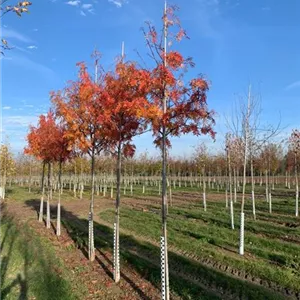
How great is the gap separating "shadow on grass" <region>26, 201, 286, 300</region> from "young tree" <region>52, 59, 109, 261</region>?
158 cm

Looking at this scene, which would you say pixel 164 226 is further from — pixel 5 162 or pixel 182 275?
pixel 5 162

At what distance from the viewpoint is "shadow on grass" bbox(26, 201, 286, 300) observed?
7.93m

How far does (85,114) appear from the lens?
11.3 metres

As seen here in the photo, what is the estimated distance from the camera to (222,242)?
40.9ft

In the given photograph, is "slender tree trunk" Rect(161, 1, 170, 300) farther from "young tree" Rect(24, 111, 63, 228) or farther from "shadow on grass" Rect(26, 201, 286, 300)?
"young tree" Rect(24, 111, 63, 228)

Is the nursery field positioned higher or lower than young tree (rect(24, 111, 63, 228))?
lower

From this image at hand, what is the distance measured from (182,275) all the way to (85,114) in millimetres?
5736

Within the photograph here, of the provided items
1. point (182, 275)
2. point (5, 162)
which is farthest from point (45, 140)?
point (5, 162)

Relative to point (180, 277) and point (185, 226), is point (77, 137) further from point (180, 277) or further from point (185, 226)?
point (185, 226)

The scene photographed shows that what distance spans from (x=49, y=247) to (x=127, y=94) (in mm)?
6553

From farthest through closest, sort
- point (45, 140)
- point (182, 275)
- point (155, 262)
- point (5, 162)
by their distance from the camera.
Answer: point (5, 162), point (45, 140), point (155, 262), point (182, 275)

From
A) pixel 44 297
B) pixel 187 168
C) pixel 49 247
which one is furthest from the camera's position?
pixel 187 168

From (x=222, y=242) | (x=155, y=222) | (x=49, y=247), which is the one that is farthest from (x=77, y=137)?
(x=155, y=222)

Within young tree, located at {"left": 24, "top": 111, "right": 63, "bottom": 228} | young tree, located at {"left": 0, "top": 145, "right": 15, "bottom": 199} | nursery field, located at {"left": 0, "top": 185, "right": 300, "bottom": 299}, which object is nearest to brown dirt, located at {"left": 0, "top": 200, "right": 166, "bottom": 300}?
nursery field, located at {"left": 0, "top": 185, "right": 300, "bottom": 299}
